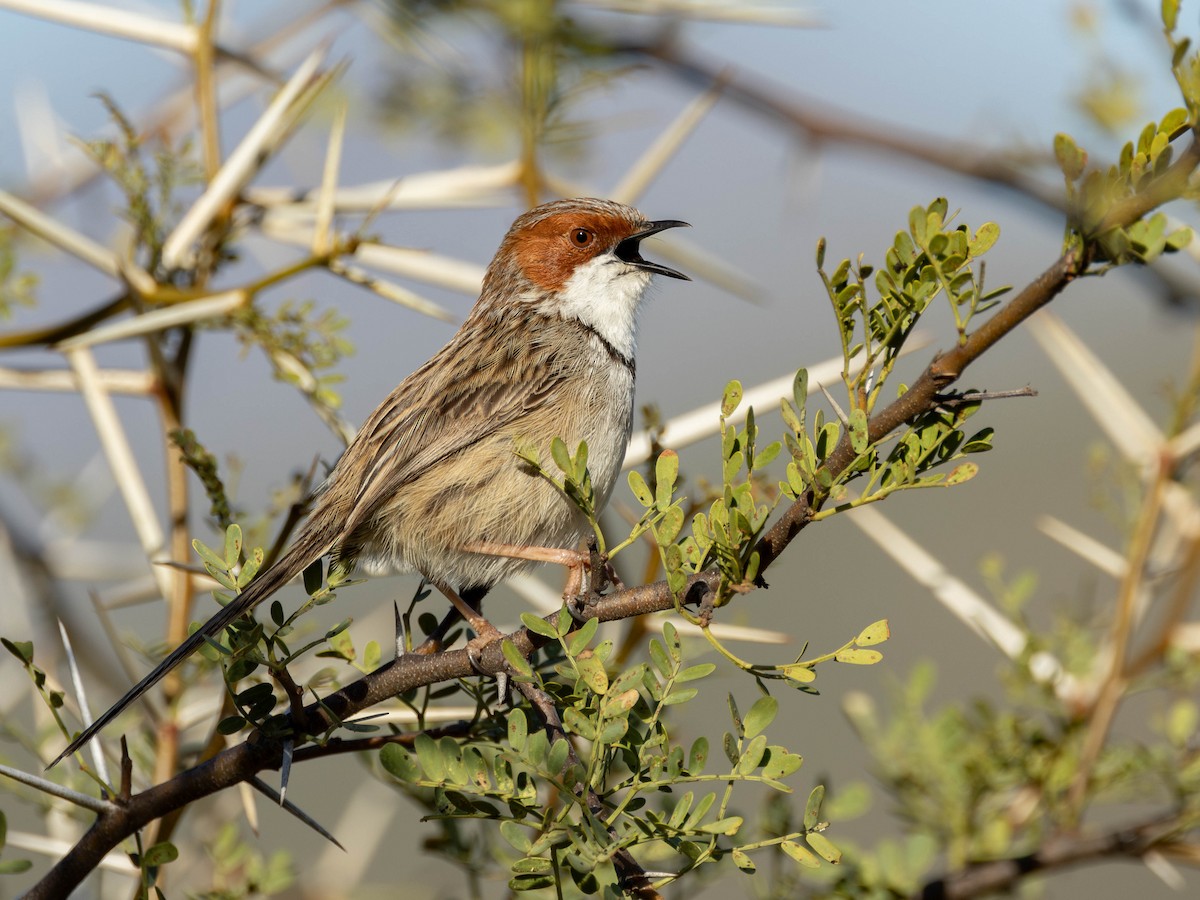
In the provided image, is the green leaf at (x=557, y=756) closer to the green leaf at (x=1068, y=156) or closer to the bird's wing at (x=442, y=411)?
the green leaf at (x=1068, y=156)

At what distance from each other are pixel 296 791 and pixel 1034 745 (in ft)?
10.5

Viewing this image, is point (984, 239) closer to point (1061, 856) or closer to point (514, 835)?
point (514, 835)

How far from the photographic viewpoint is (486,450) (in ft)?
12.0

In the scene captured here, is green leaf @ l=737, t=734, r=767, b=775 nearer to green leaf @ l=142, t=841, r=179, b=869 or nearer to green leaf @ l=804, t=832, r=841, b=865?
green leaf @ l=804, t=832, r=841, b=865

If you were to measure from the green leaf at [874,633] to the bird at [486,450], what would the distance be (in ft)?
4.18

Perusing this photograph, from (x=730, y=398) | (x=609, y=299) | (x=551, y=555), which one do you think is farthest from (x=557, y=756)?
(x=609, y=299)

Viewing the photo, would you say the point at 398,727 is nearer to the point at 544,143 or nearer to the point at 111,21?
the point at 544,143

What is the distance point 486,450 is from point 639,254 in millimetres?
1274

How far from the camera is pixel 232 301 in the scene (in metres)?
2.78

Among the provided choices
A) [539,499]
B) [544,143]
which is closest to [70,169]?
[544,143]

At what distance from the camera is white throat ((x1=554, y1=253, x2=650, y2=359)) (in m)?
4.16

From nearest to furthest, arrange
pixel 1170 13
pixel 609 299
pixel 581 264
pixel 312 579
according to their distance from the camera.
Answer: pixel 1170 13 → pixel 312 579 → pixel 609 299 → pixel 581 264

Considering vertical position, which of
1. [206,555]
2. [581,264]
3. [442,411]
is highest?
[581,264]

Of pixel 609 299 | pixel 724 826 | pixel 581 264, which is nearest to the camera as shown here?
pixel 724 826
